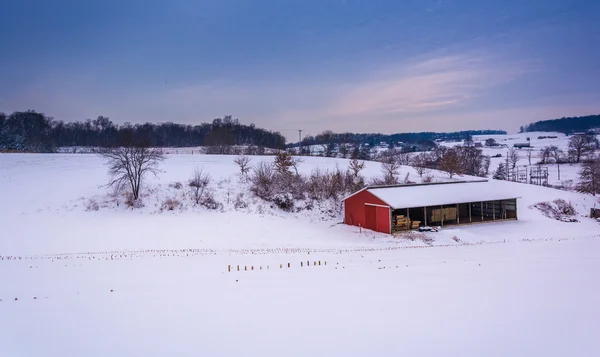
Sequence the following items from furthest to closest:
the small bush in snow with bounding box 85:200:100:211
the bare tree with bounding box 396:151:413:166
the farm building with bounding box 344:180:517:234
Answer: the bare tree with bounding box 396:151:413:166
the small bush in snow with bounding box 85:200:100:211
the farm building with bounding box 344:180:517:234

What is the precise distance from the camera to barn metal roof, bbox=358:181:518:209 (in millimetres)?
28406

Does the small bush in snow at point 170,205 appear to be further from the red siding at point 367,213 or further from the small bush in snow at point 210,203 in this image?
the red siding at point 367,213

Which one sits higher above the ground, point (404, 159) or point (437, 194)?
point (404, 159)

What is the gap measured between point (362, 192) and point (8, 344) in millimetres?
24979

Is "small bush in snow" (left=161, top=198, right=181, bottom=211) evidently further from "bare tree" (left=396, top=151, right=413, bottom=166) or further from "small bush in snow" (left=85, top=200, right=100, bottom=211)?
"bare tree" (left=396, top=151, right=413, bottom=166)

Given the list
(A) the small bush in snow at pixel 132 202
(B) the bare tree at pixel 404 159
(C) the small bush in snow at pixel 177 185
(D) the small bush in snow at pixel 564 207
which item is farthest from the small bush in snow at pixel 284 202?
(B) the bare tree at pixel 404 159

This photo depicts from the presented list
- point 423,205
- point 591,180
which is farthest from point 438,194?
point 591,180

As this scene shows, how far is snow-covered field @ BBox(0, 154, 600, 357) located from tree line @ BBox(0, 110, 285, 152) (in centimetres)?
5021

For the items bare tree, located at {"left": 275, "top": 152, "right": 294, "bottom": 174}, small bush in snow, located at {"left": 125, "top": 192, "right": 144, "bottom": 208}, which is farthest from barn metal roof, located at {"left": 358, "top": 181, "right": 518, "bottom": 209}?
small bush in snow, located at {"left": 125, "top": 192, "right": 144, "bottom": 208}

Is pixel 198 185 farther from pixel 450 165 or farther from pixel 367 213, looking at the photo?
pixel 450 165

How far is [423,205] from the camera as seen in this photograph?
2827cm

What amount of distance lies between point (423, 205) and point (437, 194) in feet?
9.10

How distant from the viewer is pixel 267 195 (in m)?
36.2

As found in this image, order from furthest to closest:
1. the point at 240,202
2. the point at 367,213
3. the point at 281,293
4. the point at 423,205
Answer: the point at 240,202, the point at 367,213, the point at 423,205, the point at 281,293
